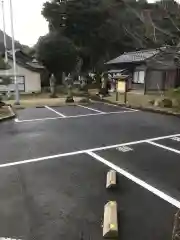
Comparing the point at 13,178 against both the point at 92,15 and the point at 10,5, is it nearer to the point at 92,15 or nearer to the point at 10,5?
the point at 10,5

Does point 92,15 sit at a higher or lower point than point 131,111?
higher

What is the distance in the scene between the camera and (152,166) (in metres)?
5.74

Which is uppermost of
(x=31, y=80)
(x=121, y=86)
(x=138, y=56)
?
(x=138, y=56)

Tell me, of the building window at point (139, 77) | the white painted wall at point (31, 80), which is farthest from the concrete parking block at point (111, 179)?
the white painted wall at point (31, 80)

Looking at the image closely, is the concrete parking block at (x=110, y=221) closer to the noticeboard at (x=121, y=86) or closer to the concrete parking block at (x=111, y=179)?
the concrete parking block at (x=111, y=179)

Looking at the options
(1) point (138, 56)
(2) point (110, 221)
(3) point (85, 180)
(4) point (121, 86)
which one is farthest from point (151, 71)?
(2) point (110, 221)

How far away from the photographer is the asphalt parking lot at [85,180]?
3449 mm

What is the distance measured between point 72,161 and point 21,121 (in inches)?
236

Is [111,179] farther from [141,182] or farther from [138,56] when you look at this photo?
[138,56]

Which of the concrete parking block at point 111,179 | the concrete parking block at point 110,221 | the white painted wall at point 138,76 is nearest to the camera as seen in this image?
the concrete parking block at point 110,221

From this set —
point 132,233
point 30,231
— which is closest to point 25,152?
point 30,231

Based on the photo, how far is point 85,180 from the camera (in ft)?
16.3

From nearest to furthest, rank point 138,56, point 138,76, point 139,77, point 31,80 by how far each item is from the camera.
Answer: point 138,56, point 139,77, point 138,76, point 31,80

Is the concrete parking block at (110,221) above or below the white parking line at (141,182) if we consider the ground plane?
above
